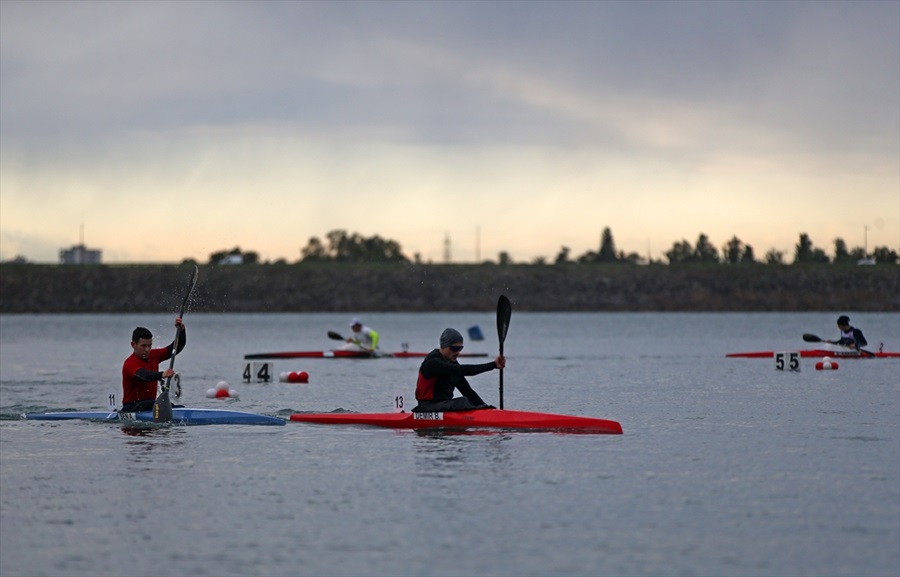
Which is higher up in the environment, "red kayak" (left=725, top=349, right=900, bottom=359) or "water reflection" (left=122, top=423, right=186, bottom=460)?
"red kayak" (left=725, top=349, right=900, bottom=359)

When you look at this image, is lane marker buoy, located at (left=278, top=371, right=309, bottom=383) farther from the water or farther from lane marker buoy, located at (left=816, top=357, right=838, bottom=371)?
lane marker buoy, located at (left=816, top=357, right=838, bottom=371)

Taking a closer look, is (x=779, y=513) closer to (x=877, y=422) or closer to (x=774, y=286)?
(x=877, y=422)

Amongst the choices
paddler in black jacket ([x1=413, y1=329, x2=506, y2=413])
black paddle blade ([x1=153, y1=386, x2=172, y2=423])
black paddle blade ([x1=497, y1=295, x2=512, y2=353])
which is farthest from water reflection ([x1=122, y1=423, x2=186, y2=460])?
black paddle blade ([x1=497, y1=295, x2=512, y2=353])

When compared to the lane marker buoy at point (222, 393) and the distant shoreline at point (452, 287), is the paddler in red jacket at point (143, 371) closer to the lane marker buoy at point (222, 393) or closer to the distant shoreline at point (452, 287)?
the lane marker buoy at point (222, 393)

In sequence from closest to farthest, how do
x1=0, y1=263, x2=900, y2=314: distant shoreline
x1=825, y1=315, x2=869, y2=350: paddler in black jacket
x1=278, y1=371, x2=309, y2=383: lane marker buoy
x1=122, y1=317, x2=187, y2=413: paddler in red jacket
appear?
1. x1=122, y1=317, x2=187, y2=413: paddler in red jacket
2. x1=278, y1=371, x2=309, y2=383: lane marker buoy
3. x1=825, y1=315, x2=869, y2=350: paddler in black jacket
4. x1=0, y1=263, x2=900, y2=314: distant shoreline

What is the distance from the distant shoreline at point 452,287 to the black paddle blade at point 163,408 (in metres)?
134

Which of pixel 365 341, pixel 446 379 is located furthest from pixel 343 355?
pixel 446 379

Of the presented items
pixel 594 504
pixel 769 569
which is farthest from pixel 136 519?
pixel 769 569

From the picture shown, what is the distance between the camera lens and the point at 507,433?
73.0 feet

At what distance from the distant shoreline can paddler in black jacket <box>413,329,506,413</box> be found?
13670 centimetres

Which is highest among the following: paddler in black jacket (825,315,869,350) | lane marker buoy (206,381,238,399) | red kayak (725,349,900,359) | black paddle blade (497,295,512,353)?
black paddle blade (497,295,512,353)

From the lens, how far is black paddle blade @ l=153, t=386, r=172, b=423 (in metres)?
23.4

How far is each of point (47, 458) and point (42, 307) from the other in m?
155

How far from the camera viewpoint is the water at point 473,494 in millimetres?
12984
